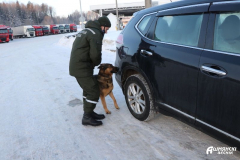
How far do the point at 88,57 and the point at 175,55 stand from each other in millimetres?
1361

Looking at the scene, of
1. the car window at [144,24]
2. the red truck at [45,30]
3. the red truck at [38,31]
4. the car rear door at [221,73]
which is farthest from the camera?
the red truck at [45,30]

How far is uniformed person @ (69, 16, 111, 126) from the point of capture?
2.97 metres

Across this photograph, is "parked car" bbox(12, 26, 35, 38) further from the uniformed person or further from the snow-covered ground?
the uniformed person

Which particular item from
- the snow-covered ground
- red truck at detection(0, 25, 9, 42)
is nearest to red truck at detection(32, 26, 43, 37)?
red truck at detection(0, 25, 9, 42)

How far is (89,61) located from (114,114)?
1129 millimetres

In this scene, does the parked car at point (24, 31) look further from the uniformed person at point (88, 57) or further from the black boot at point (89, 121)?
the black boot at point (89, 121)

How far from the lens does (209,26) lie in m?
2.15

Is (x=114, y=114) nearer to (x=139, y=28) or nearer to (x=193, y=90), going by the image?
(x=139, y=28)

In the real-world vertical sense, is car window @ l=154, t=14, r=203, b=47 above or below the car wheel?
above

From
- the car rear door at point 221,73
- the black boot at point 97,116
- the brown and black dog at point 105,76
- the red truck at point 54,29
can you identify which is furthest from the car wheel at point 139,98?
the red truck at point 54,29

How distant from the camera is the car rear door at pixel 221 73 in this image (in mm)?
1832

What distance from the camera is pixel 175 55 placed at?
242 centimetres

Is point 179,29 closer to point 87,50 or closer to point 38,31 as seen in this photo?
point 87,50

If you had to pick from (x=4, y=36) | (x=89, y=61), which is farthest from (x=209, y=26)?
(x=4, y=36)
